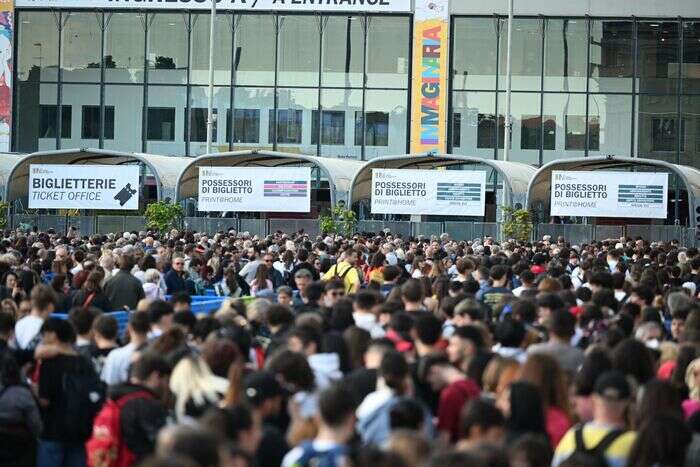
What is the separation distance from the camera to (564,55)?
182ft

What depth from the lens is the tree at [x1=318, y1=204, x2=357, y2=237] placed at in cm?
3950

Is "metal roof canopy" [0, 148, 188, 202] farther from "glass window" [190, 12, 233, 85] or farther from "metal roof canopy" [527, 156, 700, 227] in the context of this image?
"glass window" [190, 12, 233, 85]

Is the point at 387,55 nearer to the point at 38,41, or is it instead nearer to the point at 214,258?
the point at 38,41

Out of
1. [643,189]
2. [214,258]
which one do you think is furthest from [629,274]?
[643,189]

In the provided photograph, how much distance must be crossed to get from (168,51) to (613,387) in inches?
1987

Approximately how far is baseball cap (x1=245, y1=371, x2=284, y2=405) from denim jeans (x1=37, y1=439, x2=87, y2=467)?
2361 millimetres

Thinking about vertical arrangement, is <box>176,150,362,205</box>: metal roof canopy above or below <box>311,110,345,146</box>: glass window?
below

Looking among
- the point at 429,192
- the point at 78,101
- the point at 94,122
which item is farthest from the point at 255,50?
the point at 429,192

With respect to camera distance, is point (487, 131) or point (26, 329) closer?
point (26, 329)

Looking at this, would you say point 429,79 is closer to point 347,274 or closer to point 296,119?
point 296,119

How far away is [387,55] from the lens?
56.2 meters

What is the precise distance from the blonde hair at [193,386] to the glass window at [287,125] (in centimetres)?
4827

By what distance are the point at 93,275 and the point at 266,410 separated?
811 cm

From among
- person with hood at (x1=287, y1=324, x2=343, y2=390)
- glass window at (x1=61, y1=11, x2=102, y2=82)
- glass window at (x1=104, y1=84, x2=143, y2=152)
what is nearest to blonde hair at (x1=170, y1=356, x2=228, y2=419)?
person with hood at (x1=287, y1=324, x2=343, y2=390)
